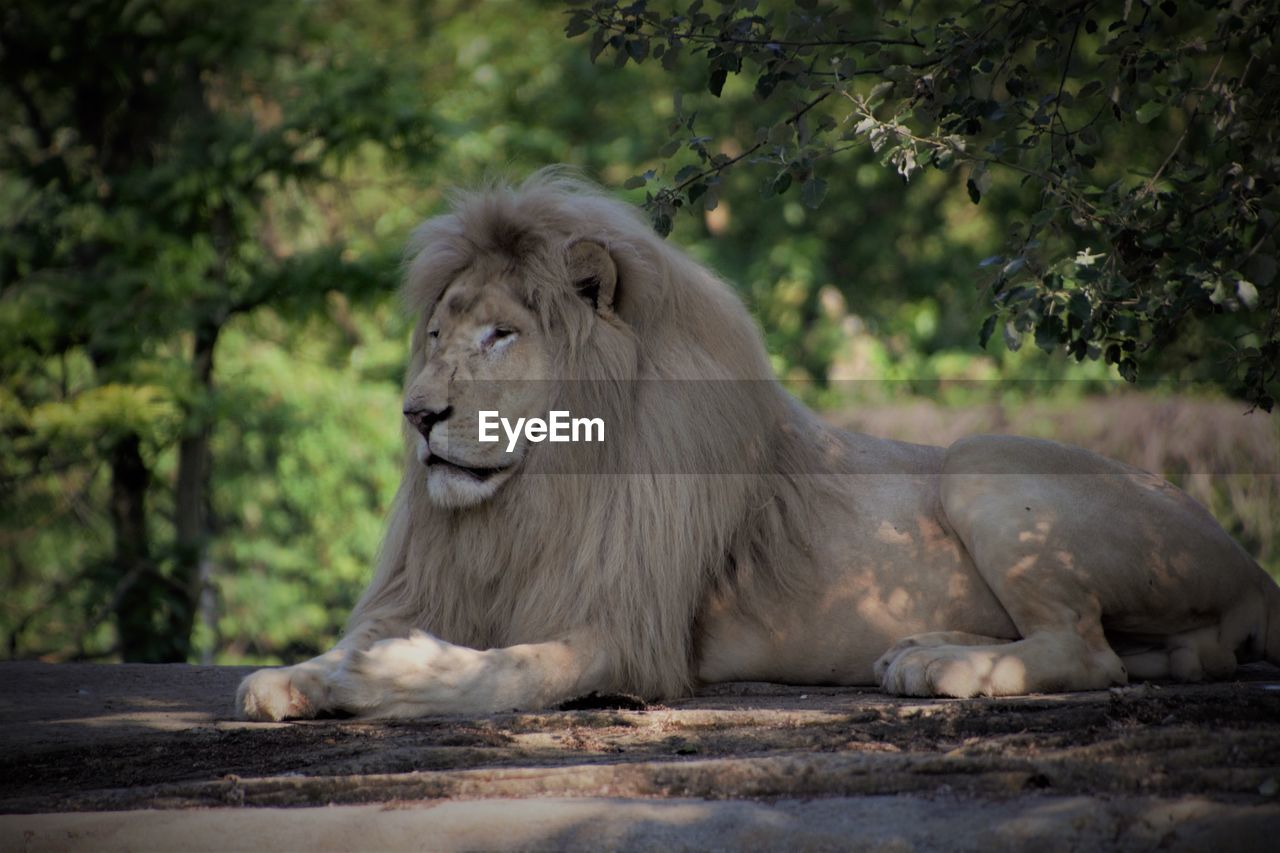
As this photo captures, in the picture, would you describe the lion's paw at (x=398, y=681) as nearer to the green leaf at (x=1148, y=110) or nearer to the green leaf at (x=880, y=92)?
the green leaf at (x=880, y=92)

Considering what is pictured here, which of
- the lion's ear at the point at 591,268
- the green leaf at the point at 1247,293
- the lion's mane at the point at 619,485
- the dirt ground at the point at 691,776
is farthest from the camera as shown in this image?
the lion's ear at the point at 591,268

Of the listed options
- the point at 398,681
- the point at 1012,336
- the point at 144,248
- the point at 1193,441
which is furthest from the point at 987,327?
the point at 144,248

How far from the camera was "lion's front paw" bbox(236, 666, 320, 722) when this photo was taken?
3.82 m

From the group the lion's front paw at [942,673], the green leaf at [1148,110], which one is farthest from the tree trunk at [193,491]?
the green leaf at [1148,110]

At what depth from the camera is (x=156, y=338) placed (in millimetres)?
9781

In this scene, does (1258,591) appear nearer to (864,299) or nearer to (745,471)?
(745,471)

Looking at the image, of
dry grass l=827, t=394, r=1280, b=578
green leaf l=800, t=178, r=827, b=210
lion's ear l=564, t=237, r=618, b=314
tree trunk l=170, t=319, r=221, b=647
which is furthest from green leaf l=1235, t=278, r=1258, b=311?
tree trunk l=170, t=319, r=221, b=647

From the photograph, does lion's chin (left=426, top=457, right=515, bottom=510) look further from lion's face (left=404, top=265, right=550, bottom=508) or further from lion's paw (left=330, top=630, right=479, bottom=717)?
lion's paw (left=330, top=630, right=479, bottom=717)

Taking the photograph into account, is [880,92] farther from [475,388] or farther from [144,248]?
[144,248]

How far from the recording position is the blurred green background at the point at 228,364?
9508 mm

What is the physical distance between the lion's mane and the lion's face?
0.07m

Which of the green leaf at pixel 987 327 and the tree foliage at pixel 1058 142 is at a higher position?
the tree foliage at pixel 1058 142

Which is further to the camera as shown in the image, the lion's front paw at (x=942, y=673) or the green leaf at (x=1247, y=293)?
the lion's front paw at (x=942, y=673)

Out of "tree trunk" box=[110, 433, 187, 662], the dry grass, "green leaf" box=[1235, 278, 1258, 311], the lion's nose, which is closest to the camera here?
"green leaf" box=[1235, 278, 1258, 311]
